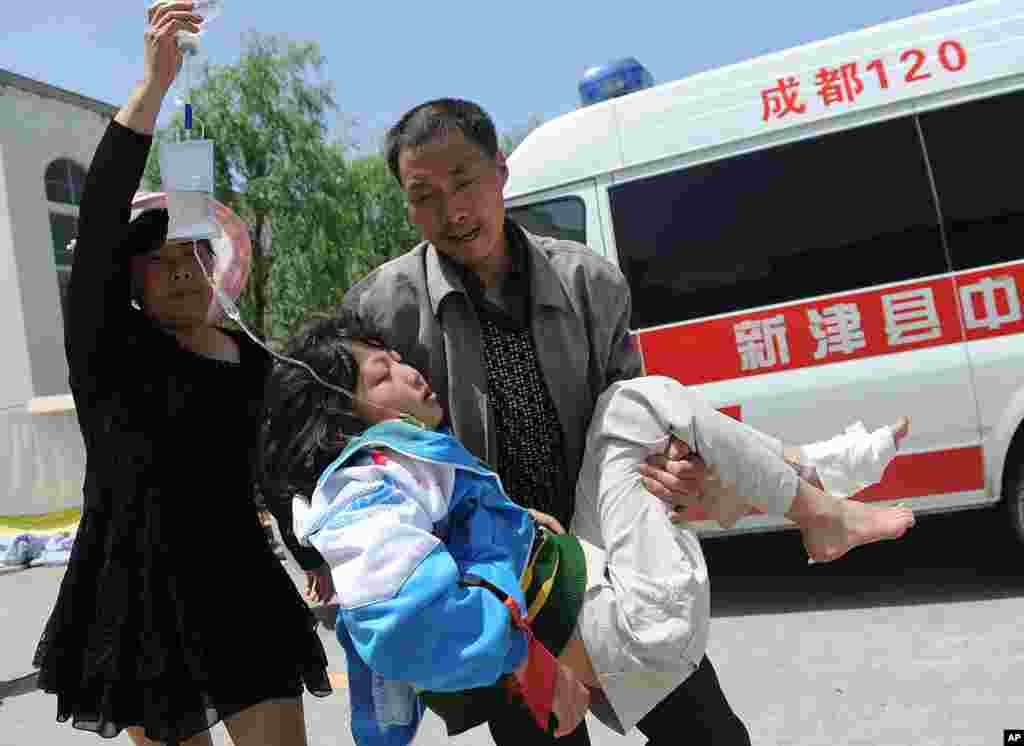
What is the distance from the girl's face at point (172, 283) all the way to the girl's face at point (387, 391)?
0.52 meters

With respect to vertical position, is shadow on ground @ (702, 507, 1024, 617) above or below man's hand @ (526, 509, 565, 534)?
below

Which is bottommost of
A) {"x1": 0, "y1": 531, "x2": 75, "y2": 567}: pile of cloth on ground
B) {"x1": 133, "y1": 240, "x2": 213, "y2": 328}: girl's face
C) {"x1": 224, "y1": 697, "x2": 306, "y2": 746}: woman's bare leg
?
{"x1": 0, "y1": 531, "x2": 75, "y2": 567}: pile of cloth on ground

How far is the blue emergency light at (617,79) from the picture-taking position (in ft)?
16.0

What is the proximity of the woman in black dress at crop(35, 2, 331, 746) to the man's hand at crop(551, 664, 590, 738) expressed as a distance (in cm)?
74

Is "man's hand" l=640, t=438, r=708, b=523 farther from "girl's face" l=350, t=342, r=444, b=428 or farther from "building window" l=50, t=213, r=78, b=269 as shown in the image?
"building window" l=50, t=213, r=78, b=269

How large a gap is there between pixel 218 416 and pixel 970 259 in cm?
352

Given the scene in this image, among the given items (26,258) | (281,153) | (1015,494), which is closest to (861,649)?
(1015,494)

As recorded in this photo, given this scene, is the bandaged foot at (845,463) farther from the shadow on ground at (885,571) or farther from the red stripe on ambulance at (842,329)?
the shadow on ground at (885,571)

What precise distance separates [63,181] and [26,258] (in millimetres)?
2215

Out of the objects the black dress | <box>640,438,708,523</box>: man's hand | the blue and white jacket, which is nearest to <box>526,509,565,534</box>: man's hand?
the blue and white jacket

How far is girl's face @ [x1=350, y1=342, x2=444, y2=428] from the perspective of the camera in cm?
165

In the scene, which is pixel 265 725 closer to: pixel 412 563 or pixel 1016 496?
pixel 412 563

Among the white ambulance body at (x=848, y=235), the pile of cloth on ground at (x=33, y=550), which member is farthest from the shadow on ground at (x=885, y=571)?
the pile of cloth on ground at (x=33, y=550)

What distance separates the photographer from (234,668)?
187 cm
